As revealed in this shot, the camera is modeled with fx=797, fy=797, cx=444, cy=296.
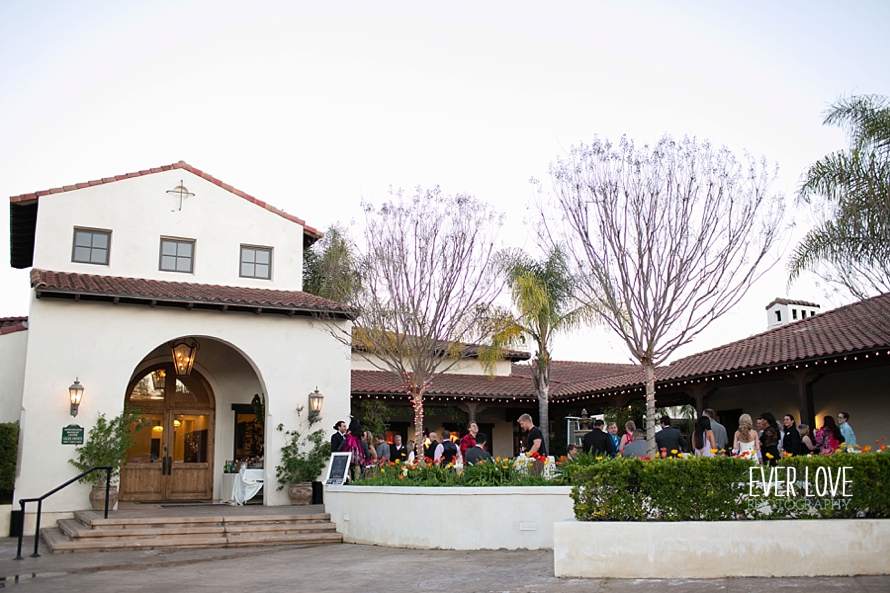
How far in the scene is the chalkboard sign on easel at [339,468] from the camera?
1427cm

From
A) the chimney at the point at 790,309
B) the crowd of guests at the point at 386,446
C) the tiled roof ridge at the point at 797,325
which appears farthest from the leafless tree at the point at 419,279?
the chimney at the point at 790,309

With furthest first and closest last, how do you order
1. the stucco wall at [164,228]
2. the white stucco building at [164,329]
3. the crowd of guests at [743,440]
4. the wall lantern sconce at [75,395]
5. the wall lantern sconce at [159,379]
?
the wall lantern sconce at [159,379]
the stucco wall at [164,228]
the white stucco building at [164,329]
the wall lantern sconce at [75,395]
the crowd of guests at [743,440]

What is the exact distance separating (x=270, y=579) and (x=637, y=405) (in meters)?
15.6

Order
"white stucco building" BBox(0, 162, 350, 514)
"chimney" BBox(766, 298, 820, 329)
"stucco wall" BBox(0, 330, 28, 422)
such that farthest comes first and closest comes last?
1. "chimney" BBox(766, 298, 820, 329)
2. "stucco wall" BBox(0, 330, 28, 422)
3. "white stucco building" BBox(0, 162, 350, 514)

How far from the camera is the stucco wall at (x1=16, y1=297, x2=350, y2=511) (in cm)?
1466

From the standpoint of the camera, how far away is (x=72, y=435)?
48.7 feet

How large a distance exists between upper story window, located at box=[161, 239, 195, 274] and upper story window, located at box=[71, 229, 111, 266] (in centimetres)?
117

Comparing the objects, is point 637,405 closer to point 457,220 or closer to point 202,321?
point 457,220

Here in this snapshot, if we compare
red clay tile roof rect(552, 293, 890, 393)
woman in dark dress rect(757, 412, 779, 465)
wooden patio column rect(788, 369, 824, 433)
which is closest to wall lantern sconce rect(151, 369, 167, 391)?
red clay tile roof rect(552, 293, 890, 393)

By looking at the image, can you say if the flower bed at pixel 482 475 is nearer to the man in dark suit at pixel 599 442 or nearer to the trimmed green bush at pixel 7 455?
the man in dark suit at pixel 599 442

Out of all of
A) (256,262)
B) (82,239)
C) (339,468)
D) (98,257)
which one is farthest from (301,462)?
(82,239)

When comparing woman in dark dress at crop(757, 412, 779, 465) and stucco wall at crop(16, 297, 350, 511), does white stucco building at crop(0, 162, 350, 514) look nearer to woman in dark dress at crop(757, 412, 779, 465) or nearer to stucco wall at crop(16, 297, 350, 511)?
stucco wall at crop(16, 297, 350, 511)

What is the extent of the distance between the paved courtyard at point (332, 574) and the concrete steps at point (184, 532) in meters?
0.47

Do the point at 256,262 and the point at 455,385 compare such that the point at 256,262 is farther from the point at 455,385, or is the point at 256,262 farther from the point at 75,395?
the point at 455,385
